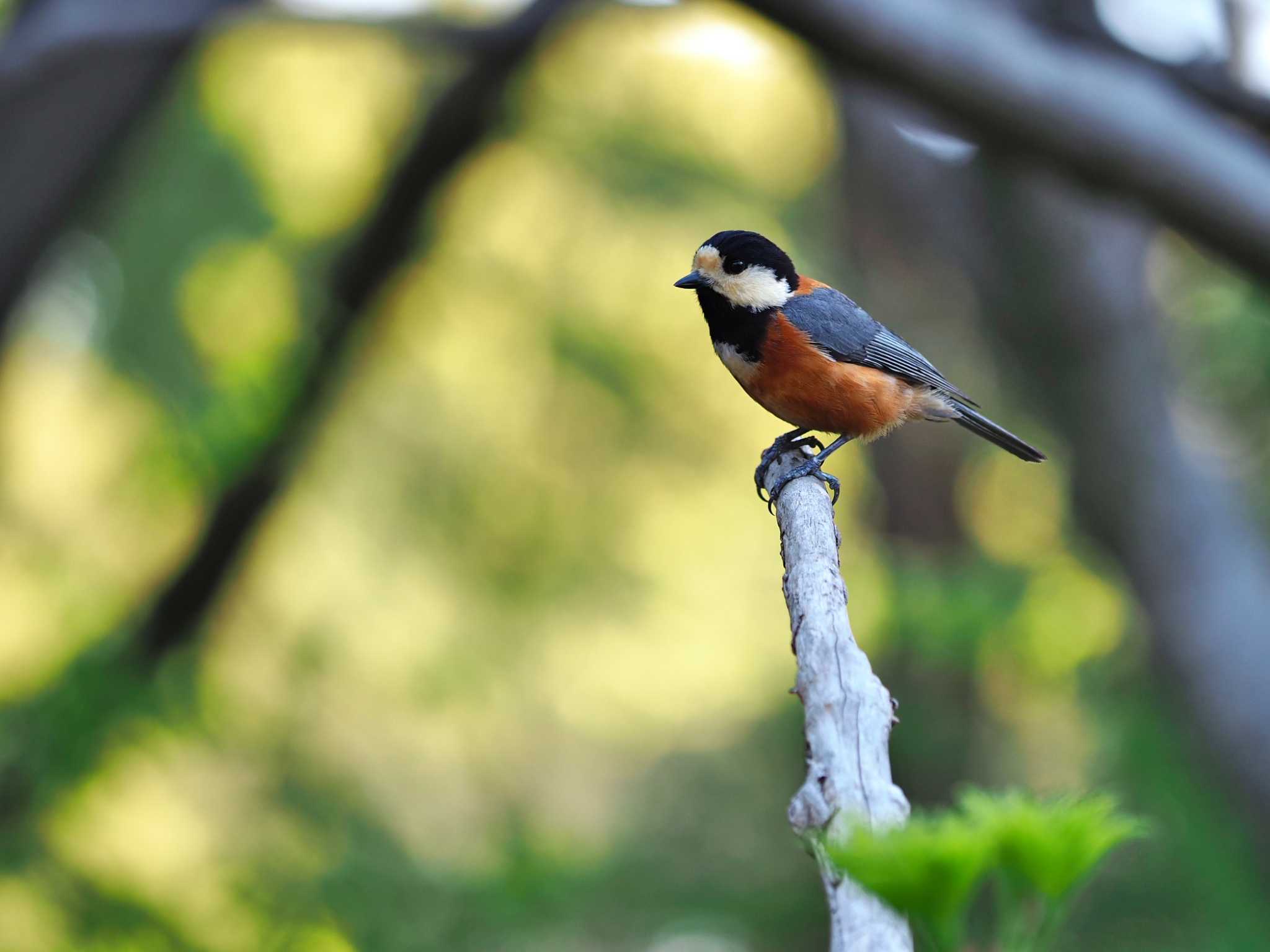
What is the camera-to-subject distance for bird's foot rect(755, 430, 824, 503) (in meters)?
3.44

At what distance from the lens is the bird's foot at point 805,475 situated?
2857 millimetres

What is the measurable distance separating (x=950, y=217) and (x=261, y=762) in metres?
5.48

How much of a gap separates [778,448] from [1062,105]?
5.74ft

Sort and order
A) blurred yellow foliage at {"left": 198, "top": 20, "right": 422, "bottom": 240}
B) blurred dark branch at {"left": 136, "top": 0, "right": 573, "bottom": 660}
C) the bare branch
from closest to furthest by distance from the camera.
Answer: the bare branch
blurred dark branch at {"left": 136, "top": 0, "right": 573, "bottom": 660}
blurred yellow foliage at {"left": 198, "top": 20, "right": 422, "bottom": 240}

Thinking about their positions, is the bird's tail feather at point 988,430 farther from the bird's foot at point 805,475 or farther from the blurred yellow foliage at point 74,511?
the blurred yellow foliage at point 74,511

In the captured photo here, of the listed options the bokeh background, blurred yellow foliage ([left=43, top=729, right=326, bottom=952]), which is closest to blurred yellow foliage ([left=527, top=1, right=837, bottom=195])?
the bokeh background

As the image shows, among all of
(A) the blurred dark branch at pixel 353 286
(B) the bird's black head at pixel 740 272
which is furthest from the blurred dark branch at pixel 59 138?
(B) the bird's black head at pixel 740 272

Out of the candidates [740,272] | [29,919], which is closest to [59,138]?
[29,919]

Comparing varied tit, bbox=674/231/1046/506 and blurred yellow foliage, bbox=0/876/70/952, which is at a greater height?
varied tit, bbox=674/231/1046/506

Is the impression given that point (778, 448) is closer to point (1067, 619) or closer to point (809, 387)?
point (809, 387)

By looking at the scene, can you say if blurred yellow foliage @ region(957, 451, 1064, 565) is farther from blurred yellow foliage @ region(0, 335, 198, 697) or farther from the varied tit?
A: blurred yellow foliage @ region(0, 335, 198, 697)

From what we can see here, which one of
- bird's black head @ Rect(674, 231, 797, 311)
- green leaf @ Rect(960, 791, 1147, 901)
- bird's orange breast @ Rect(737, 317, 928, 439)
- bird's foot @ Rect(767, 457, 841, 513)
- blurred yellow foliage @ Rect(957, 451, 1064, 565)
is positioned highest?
blurred yellow foliage @ Rect(957, 451, 1064, 565)

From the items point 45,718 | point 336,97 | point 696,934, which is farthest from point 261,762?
point 336,97

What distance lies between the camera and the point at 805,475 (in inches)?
114
